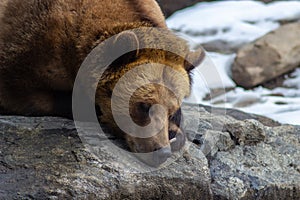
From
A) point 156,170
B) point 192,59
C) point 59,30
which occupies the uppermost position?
point 59,30

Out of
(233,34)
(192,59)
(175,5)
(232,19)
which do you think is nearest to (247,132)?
(192,59)

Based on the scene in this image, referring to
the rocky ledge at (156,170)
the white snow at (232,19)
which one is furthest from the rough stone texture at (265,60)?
the rocky ledge at (156,170)

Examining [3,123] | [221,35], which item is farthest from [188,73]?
[221,35]

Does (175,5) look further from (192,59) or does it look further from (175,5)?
(192,59)

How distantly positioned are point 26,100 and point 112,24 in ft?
2.40

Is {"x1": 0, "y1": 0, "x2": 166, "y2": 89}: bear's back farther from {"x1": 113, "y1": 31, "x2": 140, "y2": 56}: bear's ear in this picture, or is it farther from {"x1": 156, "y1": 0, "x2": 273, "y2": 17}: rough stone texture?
{"x1": 156, "y1": 0, "x2": 273, "y2": 17}: rough stone texture

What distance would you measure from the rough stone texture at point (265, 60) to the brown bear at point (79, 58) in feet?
13.0

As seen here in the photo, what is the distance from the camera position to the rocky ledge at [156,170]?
3.51m

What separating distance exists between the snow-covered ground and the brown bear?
9.43ft

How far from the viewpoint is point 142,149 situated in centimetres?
387

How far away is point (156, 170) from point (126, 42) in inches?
26.7

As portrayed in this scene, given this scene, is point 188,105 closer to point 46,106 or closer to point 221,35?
point 46,106

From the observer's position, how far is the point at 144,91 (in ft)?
12.6

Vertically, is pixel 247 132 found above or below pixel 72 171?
below
